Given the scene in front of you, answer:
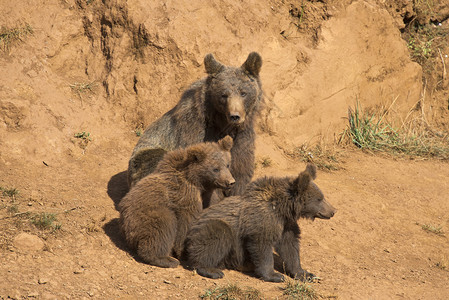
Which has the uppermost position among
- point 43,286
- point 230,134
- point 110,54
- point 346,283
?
point 110,54

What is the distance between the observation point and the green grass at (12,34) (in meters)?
9.28

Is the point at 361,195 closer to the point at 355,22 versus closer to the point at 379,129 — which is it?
the point at 379,129

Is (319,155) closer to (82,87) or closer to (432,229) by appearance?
(432,229)

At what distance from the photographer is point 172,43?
31.6 ft

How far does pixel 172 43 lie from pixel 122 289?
5.32 metres

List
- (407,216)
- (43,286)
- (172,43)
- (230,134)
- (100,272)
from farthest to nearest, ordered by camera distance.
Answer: (172,43) → (407,216) → (230,134) → (100,272) → (43,286)

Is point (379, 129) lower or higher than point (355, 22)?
lower

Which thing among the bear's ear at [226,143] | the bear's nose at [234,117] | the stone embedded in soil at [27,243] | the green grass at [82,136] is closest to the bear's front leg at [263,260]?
the bear's ear at [226,143]

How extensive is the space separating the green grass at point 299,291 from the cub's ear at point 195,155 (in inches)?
69.0

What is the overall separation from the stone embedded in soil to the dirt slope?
0.05 ft

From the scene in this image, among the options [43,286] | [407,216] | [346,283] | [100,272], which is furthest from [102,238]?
[407,216]

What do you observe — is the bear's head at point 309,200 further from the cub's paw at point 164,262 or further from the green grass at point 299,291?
the cub's paw at point 164,262

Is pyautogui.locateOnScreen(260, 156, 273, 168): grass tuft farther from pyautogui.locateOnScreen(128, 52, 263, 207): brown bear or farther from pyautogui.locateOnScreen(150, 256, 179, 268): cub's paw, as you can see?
pyautogui.locateOnScreen(150, 256, 179, 268): cub's paw

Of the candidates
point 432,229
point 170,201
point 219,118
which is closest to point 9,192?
point 170,201
